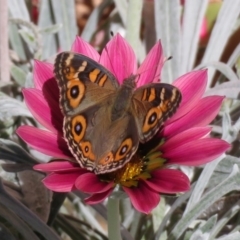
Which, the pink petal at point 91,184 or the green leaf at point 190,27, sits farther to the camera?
the green leaf at point 190,27

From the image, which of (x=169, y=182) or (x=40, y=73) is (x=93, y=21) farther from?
(x=169, y=182)

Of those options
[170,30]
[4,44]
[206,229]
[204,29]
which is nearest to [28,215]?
[206,229]

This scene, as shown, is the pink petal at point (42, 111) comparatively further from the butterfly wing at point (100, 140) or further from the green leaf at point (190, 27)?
the green leaf at point (190, 27)

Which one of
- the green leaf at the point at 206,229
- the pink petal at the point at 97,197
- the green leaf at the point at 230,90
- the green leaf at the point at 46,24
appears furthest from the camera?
the green leaf at the point at 46,24

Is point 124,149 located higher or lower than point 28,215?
higher

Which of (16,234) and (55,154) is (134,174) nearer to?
(55,154)

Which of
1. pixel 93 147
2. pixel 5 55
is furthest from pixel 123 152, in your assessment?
pixel 5 55

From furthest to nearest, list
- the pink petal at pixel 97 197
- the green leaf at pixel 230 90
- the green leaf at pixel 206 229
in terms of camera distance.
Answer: the green leaf at pixel 230 90
the green leaf at pixel 206 229
the pink petal at pixel 97 197

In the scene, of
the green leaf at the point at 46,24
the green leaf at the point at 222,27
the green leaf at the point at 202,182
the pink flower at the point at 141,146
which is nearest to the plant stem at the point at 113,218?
the pink flower at the point at 141,146
